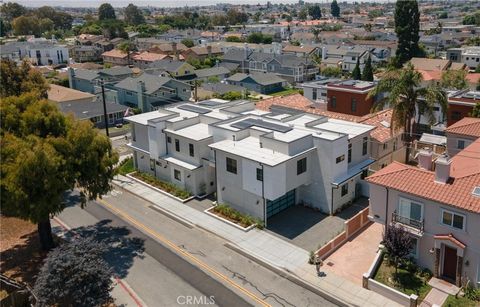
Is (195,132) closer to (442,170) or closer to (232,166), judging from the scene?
(232,166)

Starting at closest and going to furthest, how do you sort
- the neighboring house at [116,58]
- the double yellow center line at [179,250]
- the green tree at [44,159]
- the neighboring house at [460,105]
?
1. the green tree at [44,159]
2. the double yellow center line at [179,250]
3. the neighboring house at [460,105]
4. the neighboring house at [116,58]

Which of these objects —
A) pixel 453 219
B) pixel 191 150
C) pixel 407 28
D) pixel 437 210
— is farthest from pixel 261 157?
pixel 407 28

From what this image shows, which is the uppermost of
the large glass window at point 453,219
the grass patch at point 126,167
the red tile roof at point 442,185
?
the red tile roof at point 442,185

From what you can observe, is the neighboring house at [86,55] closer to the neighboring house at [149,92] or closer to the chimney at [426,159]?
the neighboring house at [149,92]

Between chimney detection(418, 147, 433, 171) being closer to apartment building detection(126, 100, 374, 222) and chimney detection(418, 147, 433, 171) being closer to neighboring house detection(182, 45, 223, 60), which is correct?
Answer: apartment building detection(126, 100, 374, 222)

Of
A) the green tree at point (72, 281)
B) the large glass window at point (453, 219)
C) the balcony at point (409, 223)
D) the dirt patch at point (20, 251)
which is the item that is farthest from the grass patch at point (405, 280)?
the dirt patch at point (20, 251)

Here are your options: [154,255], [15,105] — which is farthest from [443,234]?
[15,105]
